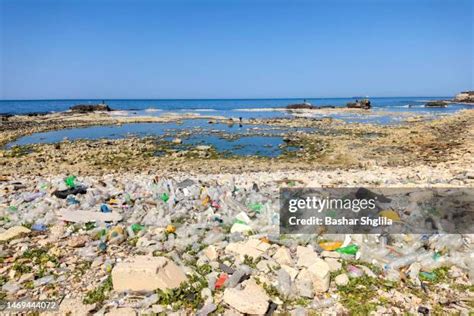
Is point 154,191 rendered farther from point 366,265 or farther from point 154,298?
point 366,265

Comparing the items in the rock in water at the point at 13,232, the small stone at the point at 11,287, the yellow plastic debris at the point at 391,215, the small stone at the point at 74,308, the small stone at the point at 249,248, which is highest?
the yellow plastic debris at the point at 391,215

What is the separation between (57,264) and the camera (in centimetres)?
495

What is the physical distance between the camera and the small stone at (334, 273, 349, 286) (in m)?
4.38

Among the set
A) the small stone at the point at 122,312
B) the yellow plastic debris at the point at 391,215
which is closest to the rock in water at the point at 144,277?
the small stone at the point at 122,312

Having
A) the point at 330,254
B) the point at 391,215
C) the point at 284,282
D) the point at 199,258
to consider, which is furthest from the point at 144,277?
the point at 391,215

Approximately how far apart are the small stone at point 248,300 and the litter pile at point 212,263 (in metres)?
0.01

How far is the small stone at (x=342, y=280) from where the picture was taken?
172 inches

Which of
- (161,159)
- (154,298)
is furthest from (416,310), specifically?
(161,159)

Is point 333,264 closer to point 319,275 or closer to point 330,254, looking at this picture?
point 330,254

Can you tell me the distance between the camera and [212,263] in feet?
16.1

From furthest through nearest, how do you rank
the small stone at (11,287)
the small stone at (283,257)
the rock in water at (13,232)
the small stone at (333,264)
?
the rock in water at (13,232), the small stone at (283,257), the small stone at (333,264), the small stone at (11,287)

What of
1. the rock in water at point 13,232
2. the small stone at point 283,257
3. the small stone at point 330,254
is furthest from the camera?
the rock in water at point 13,232

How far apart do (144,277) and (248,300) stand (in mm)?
1338

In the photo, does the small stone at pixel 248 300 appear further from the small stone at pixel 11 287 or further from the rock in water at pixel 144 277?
the small stone at pixel 11 287
